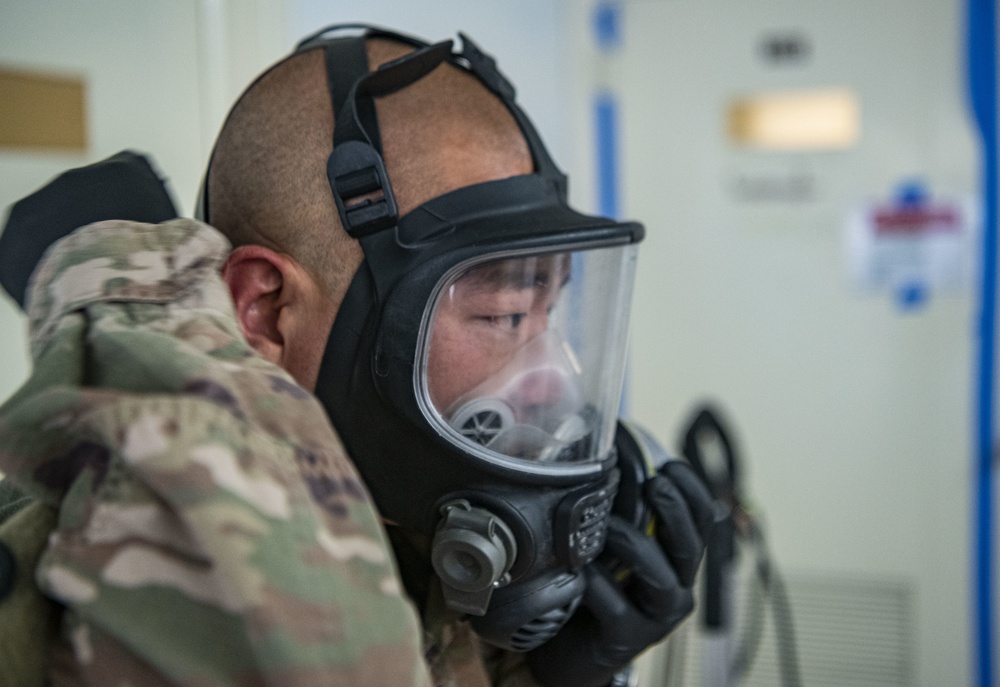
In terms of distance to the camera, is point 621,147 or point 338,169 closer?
point 338,169

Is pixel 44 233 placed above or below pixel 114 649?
above

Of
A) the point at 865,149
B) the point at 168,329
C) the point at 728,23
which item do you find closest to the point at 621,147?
the point at 728,23

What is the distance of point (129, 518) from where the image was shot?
545 millimetres

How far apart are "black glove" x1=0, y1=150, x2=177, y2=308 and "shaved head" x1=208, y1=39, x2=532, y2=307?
13 centimetres

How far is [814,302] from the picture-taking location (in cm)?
272

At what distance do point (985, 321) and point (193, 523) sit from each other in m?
2.57

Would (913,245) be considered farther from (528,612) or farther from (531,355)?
(528,612)

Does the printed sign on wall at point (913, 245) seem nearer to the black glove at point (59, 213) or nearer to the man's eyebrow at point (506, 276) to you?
the man's eyebrow at point (506, 276)

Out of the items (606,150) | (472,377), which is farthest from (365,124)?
(606,150)

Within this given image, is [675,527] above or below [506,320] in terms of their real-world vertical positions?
below

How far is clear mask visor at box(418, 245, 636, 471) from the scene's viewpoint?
3.08 feet

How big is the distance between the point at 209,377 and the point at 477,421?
0.41m

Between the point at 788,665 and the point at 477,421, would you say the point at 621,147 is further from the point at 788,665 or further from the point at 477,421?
the point at 477,421

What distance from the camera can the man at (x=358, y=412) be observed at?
0.53 meters
